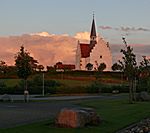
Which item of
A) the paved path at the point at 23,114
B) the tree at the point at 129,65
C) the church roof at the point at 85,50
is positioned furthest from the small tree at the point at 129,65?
the church roof at the point at 85,50

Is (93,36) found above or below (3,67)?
above

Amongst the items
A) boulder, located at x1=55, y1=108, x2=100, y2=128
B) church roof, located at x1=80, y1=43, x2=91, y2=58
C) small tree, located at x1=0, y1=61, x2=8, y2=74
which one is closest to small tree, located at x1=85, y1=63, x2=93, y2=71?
church roof, located at x1=80, y1=43, x2=91, y2=58

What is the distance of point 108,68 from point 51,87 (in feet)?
286

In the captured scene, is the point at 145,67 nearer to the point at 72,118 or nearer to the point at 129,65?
the point at 129,65

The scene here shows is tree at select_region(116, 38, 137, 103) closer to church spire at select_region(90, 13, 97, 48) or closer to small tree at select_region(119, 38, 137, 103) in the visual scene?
small tree at select_region(119, 38, 137, 103)

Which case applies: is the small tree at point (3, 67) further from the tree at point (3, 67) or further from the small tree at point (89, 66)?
the small tree at point (89, 66)

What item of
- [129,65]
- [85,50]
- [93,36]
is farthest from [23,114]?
[93,36]

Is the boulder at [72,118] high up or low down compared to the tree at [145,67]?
down

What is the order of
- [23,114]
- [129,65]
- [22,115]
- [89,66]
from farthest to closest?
[89,66] → [129,65] → [23,114] → [22,115]

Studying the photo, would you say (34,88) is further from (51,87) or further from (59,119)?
(59,119)

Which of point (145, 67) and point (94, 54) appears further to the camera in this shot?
point (94, 54)

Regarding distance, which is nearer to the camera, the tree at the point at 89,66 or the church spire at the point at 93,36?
the tree at the point at 89,66

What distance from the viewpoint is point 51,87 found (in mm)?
76250

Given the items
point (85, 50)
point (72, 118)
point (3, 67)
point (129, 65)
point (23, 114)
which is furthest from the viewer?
point (85, 50)
